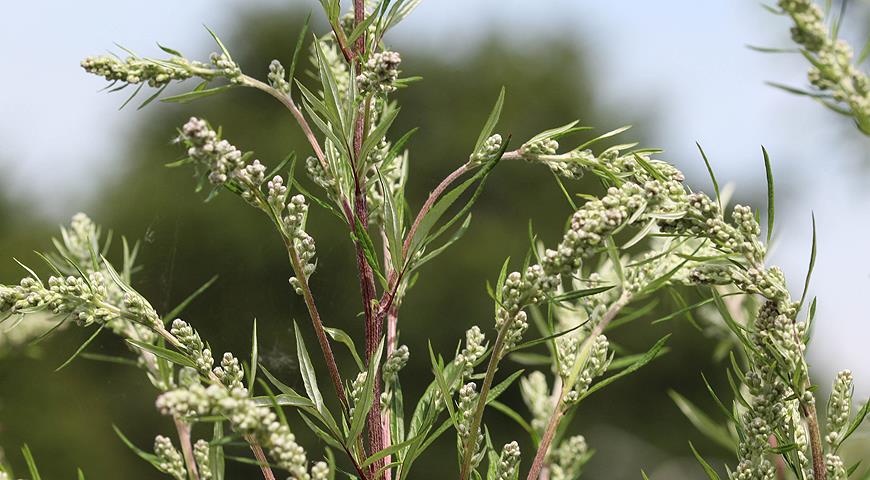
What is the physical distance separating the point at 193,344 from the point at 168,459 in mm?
152

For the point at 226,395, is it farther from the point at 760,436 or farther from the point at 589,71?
the point at 589,71

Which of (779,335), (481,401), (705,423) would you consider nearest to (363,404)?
(481,401)

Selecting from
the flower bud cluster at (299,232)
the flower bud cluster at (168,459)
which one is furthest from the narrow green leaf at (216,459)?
the flower bud cluster at (299,232)

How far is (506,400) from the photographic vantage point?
33.0 ft

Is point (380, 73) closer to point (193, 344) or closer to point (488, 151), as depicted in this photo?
point (488, 151)

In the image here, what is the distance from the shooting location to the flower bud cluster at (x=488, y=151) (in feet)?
2.25

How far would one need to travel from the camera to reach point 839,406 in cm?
63

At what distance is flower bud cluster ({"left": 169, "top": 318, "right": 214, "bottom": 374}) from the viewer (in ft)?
2.00

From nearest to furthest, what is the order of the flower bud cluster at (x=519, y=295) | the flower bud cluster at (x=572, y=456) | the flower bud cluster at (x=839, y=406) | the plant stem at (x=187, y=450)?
1. the flower bud cluster at (x=519, y=295)
2. the flower bud cluster at (x=839, y=406)
3. the plant stem at (x=187, y=450)
4. the flower bud cluster at (x=572, y=456)

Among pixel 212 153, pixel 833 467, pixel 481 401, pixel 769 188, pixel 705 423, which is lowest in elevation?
pixel 705 423

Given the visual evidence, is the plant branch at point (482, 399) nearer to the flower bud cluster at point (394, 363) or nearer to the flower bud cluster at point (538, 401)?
the flower bud cluster at point (394, 363)

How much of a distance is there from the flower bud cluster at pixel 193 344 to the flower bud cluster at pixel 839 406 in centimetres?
48

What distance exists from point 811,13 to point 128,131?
37.2 feet

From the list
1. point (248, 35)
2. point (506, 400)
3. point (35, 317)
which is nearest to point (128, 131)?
point (248, 35)
